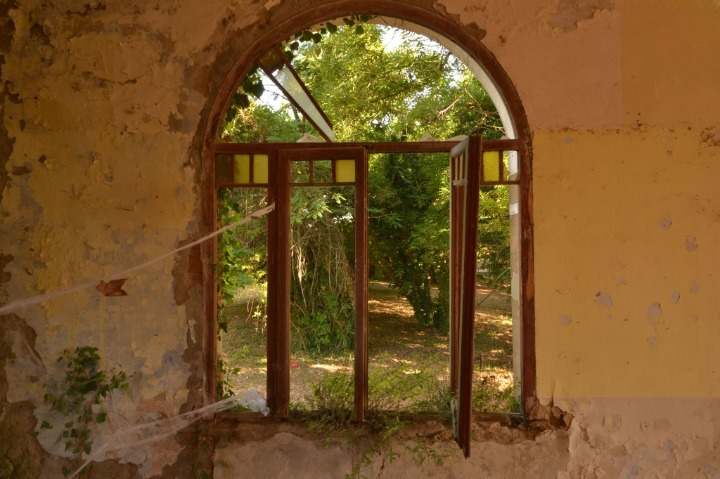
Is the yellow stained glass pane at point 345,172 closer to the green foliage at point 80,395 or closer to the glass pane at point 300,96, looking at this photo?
the glass pane at point 300,96

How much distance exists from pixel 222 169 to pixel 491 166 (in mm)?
1454

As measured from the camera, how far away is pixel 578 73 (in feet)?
8.30

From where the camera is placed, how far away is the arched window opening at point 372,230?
2.64 meters

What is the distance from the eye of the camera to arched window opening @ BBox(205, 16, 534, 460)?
2.64 m

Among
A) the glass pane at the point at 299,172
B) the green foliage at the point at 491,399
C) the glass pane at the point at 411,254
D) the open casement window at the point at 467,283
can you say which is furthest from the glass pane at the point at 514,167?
the glass pane at the point at 411,254

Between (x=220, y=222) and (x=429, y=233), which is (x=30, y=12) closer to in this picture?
(x=220, y=222)

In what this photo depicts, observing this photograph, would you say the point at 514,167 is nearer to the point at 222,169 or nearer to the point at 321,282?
the point at 222,169

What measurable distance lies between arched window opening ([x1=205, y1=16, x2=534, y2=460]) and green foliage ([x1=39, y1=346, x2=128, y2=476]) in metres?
0.63

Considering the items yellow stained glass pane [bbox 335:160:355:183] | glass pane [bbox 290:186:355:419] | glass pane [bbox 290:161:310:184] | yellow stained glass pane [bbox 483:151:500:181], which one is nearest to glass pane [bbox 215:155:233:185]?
yellow stained glass pane [bbox 335:160:355:183]

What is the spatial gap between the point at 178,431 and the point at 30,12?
2305 millimetres

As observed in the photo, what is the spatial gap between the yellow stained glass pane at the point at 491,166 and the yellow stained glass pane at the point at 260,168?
119 centimetres

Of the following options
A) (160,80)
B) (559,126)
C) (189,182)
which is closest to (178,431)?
(189,182)

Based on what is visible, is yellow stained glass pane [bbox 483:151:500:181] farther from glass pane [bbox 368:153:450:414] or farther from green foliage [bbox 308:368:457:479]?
glass pane [bbox 368:153:450:414]

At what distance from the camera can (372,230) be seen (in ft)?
26.1
